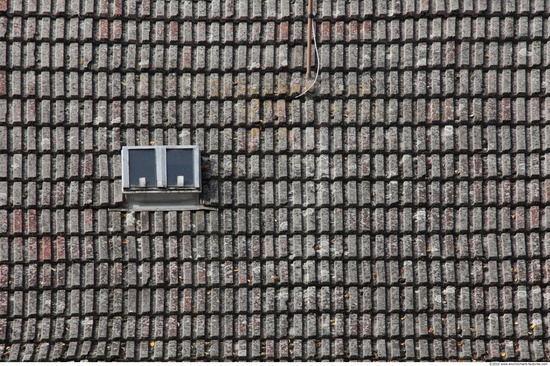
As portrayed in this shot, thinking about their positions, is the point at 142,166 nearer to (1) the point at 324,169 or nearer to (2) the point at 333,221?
(1) the point at 324,169

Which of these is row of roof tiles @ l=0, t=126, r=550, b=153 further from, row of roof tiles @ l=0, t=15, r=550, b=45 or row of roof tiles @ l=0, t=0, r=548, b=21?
row of roof tiles @ l=0, t=0, r=548, b=21

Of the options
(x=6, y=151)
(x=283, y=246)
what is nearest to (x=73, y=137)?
(x=6, y=151)

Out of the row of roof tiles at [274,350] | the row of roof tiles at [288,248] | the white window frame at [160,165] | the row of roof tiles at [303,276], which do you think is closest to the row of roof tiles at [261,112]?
the white window frame at [160,165]

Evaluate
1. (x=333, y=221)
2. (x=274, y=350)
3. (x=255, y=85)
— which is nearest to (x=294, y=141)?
(x=255, y=85)

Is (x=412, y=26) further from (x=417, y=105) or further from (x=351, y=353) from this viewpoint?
(x=351, y=353)

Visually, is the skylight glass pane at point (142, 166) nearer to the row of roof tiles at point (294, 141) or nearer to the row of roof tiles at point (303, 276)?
the row of roof tiles at point (294, 141)

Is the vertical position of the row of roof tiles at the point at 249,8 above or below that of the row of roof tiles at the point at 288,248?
above

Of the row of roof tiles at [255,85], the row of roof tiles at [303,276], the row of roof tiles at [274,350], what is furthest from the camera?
the row of roof tiles at [255,85]
